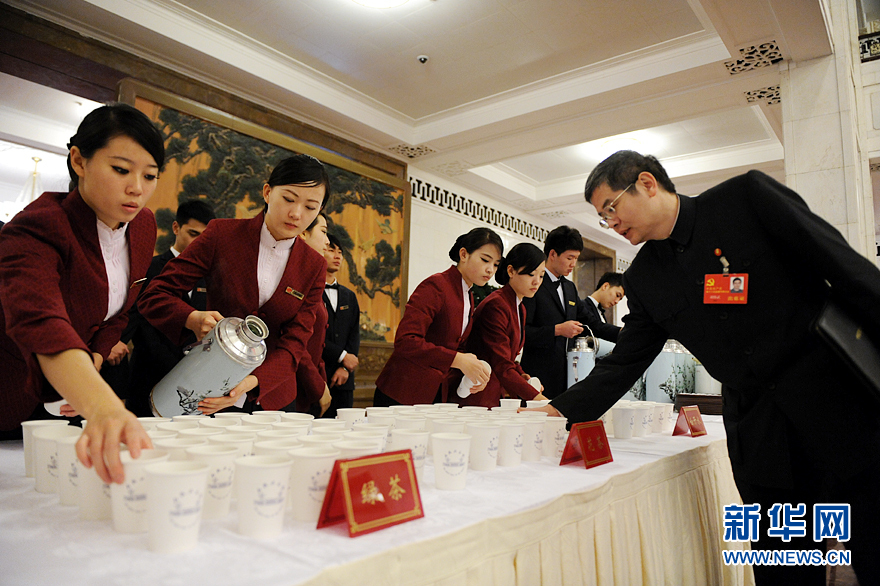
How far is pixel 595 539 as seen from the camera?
1.12 metres

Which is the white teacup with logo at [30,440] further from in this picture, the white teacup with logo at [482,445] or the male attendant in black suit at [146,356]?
the male attendant in black suit at [146,356]

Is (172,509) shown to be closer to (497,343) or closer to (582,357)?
(497,343)

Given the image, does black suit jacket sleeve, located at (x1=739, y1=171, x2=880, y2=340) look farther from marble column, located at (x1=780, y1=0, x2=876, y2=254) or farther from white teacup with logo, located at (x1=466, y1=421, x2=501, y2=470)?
marble column, located at (x1=780, y1=0, x2=876, y2=254)

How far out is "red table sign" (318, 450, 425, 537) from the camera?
75 centimetres

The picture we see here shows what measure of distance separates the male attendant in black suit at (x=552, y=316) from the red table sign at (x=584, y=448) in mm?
1843

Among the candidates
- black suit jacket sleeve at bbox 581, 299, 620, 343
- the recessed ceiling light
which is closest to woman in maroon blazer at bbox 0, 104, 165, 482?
black suit jacket sleeve at bbox 581, 299, 620, 343

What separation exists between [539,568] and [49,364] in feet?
2.92

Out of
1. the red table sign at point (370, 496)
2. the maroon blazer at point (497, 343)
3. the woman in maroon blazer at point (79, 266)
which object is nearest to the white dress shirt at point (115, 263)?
the woman in maroon blazer at point (79, 266)

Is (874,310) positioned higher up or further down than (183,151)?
further down

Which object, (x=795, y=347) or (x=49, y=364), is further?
(x=795, y=347)

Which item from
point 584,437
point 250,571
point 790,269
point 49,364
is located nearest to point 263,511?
point 250,571

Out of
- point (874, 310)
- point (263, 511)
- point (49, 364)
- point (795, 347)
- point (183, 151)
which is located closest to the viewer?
point (263, 511)

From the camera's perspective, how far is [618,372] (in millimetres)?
Result: 1681

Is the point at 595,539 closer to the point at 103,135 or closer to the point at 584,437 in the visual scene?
the point at 584,437
